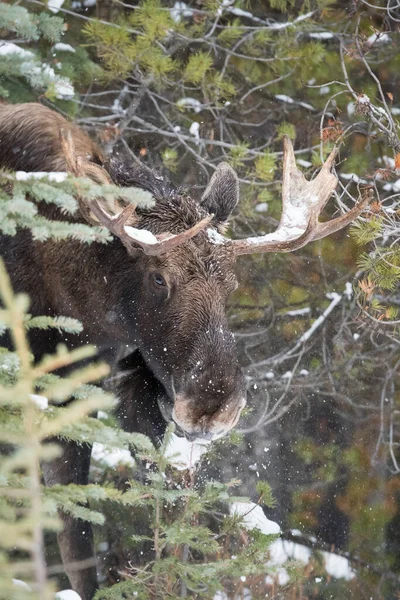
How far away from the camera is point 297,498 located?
7121 mm

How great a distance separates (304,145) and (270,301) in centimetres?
131

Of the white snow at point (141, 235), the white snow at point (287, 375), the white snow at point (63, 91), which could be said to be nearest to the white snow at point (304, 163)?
the white snow at point (287, 375)

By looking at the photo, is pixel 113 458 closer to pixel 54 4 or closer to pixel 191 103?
pixel 191 103

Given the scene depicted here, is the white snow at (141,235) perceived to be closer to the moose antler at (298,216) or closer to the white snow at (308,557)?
the moose antler at (298,216)


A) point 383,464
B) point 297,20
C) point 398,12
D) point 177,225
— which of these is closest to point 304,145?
point 297,20

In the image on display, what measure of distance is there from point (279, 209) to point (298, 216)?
202 cm

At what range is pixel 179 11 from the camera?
21.9ft

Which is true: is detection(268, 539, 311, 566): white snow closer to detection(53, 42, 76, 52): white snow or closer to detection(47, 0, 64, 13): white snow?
detection(53, 42, 76, 52): white snow

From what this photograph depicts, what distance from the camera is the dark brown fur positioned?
12.6 ft

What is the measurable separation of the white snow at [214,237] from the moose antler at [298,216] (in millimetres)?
56

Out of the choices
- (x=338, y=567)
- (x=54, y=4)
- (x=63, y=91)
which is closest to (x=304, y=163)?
(x=63, y=91)

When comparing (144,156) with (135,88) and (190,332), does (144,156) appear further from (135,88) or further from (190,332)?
(190,332)

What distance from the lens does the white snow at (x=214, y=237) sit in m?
4.17

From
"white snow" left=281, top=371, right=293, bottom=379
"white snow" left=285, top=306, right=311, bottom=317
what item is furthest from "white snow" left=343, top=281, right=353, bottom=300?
"white snow" left=281, top=371, right=293, bottom=379
